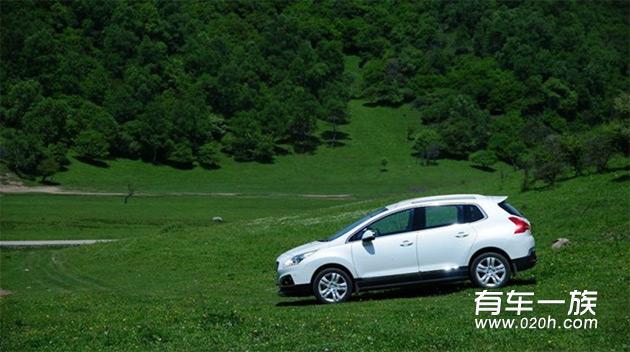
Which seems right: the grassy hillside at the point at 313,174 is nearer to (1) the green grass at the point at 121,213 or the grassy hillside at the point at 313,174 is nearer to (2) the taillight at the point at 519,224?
(1) the green grass at the point at 121,213

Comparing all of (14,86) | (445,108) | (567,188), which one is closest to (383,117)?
A: (445,108)

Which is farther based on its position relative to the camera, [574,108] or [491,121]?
[574,108]

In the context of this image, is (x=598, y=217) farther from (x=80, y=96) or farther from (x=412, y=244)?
(x=80, y=96)

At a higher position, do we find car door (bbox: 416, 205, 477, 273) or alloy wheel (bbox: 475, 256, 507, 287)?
car door (bbox: 416, 205, 477, 273)

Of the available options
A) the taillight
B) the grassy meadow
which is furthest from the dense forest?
the taillight

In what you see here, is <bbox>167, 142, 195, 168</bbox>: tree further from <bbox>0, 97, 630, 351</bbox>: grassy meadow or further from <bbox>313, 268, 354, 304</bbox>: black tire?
<bbox>313, 268, 354, 304</bbox>: black tire

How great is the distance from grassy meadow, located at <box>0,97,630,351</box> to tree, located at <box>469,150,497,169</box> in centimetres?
6834

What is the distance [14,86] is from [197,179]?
43.3 metres

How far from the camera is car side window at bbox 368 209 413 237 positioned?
1923cm

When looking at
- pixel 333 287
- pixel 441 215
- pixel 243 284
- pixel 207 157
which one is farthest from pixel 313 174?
pixel 441 215

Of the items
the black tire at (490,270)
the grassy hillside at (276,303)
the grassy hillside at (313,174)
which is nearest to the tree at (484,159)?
the grassy hillside at (313,174)

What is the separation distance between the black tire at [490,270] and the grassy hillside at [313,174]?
96763mm

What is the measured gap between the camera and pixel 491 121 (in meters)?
181

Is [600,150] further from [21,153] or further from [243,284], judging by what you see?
[21,153]
